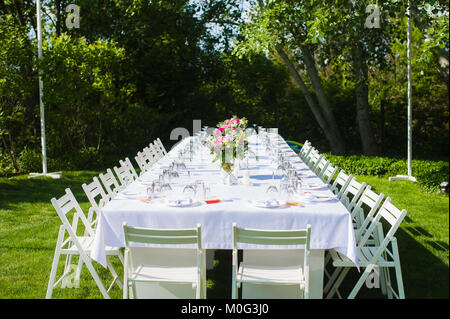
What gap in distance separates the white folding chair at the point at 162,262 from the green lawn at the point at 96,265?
0.56 metres

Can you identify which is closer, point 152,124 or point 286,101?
point 152,124

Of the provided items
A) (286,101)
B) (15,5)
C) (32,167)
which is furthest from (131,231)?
(286,101)

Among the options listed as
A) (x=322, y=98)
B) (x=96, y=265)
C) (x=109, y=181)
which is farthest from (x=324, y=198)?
(x=322, y=98)

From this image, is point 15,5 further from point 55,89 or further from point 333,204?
point 333,204

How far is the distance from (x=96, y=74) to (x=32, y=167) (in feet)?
8.77

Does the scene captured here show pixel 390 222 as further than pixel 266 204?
No

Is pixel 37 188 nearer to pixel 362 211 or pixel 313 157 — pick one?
pixel 313 157

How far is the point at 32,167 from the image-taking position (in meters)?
10.7

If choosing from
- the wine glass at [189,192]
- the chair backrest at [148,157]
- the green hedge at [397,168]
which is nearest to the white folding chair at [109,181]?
the wine glass at [189,192]

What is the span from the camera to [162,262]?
3.84 m

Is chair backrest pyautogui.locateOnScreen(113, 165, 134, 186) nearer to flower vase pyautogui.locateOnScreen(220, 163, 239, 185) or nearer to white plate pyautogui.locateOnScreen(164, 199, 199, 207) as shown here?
flower vase pyautogui.locateOnScreen(220, 163, 239, 185)

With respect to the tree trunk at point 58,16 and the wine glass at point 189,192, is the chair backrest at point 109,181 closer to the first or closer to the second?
the wine glass at point 189,192

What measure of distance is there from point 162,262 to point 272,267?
930 mm

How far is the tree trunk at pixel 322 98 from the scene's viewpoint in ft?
41.1
